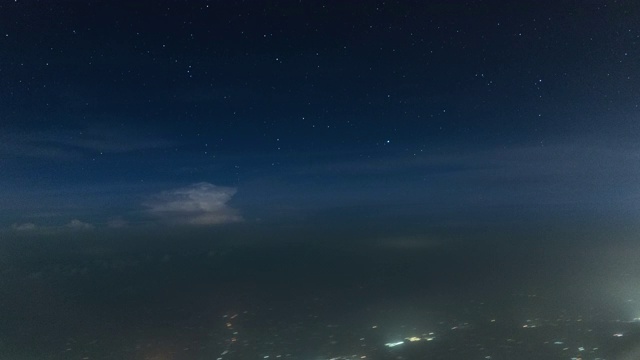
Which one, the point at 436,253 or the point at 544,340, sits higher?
the point at 544,340

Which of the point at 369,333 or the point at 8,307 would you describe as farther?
the point at 8,307

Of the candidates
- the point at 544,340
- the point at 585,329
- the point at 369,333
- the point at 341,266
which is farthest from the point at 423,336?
the point at 341,266

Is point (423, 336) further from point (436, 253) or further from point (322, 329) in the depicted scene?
point (436, 253)

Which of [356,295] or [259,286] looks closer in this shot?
[356,295]

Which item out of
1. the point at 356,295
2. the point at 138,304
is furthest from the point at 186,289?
the point at 356,295

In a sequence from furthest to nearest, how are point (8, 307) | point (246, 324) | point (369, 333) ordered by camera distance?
point (8, 307) < point (246, 324) < point (369, 333)

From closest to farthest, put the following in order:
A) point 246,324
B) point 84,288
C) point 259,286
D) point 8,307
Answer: point 246,324, point 8,307, point 259,286, point 84,288

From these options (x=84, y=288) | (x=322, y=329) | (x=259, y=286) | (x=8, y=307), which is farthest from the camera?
(x=84, y=288)

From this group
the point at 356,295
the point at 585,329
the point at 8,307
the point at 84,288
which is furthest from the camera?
the point at 84,288

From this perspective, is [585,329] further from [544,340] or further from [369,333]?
[369,333]
